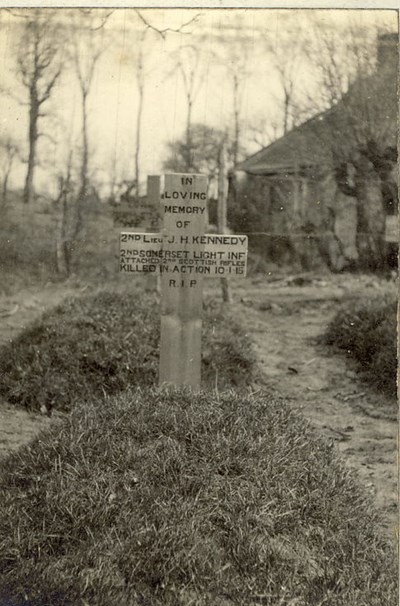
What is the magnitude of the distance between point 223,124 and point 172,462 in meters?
8.85

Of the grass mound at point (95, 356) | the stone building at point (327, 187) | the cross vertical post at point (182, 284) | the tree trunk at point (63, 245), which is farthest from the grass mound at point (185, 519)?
the tree trunk at point (63, 245)

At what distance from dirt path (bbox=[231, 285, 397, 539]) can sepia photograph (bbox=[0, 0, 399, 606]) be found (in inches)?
1.4

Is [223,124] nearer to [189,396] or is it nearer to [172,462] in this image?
[189,396]

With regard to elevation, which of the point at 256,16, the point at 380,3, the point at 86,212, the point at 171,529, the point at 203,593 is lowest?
the point at 203,593

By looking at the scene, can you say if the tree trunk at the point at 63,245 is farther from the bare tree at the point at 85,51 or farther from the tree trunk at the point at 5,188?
the bare tree at the point at 85,51

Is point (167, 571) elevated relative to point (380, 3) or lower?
lower

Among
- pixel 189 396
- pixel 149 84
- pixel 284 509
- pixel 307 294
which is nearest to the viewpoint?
pixel 284 509

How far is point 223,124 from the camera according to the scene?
1176 cm

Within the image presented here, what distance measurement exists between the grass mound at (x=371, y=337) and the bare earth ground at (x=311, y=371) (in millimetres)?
166

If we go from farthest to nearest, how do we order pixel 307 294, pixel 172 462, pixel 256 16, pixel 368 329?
pixel 307 294, pixel 368 329, pixel 256 16, pixel 172 462

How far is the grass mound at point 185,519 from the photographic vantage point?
10.5 ft

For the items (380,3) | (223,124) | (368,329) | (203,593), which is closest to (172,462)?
(203,593)

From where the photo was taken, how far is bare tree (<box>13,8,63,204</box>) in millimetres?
5709

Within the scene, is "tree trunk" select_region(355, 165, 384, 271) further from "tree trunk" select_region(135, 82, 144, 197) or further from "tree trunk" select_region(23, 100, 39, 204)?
"tree trunk" select_region(23, 100, 39, 204)
